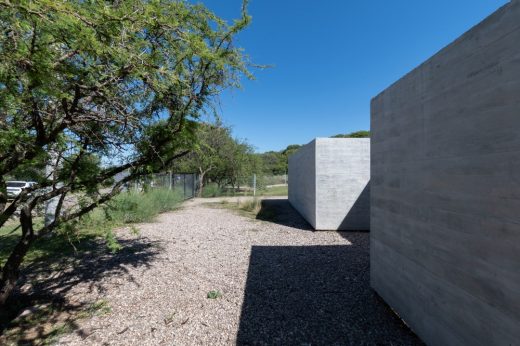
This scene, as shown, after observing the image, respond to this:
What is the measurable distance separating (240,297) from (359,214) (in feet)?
17.5

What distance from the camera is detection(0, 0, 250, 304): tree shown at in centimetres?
166

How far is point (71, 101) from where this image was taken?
219cm

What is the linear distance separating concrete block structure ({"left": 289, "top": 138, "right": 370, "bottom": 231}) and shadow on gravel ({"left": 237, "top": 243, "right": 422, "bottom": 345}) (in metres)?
2.48

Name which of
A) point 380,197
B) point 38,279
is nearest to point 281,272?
point 380,197

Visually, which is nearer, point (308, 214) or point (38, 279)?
point (38, 279)

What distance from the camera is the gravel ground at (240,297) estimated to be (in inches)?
107

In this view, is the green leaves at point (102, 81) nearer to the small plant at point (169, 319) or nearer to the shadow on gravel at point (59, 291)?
the shadow on gravel at point (59, 291)

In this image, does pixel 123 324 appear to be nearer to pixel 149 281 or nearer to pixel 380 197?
pixel 149 281

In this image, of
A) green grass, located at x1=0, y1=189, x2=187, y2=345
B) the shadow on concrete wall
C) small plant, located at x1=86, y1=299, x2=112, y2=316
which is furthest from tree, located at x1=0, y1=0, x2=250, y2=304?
the shadow on concrete wall

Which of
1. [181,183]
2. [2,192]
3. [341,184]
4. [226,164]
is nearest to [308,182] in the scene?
[341,184]

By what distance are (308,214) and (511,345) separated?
7.33 meters

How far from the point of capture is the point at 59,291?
12.2ft

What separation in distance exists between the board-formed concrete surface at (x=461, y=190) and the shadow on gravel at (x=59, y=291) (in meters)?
3.73

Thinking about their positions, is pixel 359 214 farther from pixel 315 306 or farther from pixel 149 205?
pixel 149 205
